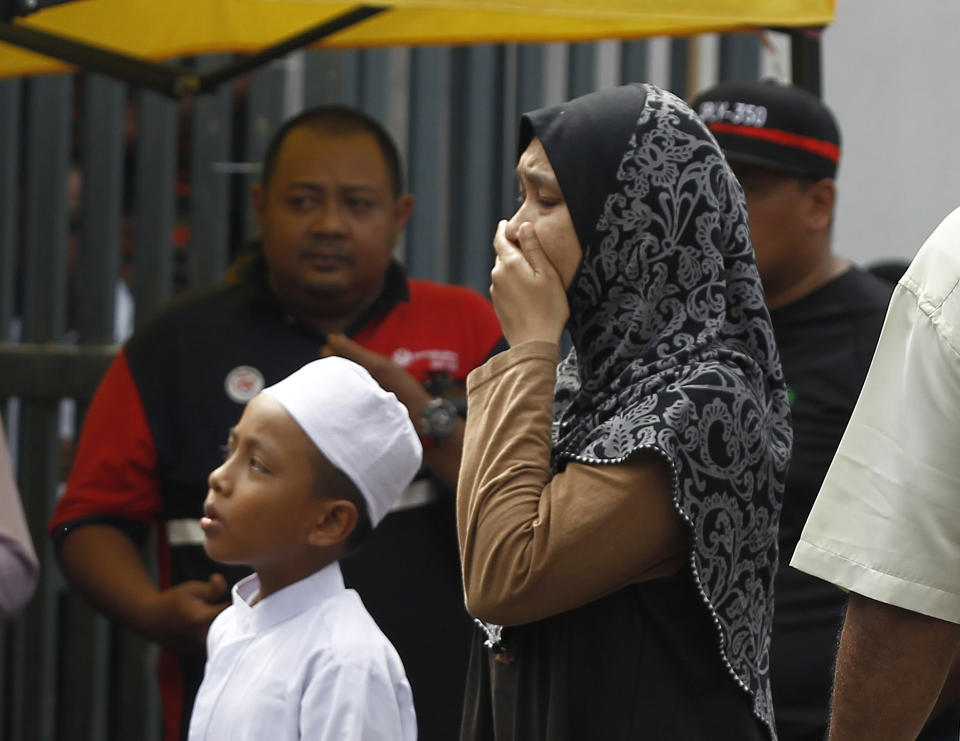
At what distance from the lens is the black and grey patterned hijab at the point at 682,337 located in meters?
1.96

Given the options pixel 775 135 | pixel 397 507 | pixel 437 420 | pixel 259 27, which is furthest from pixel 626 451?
pixel 259 27

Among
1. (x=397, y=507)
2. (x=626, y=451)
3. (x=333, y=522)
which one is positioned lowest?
(x=397, y=507)

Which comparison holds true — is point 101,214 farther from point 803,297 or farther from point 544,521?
point 544,521

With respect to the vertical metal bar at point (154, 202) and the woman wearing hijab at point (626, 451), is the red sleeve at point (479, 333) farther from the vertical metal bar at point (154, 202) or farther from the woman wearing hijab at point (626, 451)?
the vertical metal bar at point (154, 202)

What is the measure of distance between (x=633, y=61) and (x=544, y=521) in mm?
3170

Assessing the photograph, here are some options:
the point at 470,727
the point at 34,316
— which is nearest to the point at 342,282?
the point at 470,727

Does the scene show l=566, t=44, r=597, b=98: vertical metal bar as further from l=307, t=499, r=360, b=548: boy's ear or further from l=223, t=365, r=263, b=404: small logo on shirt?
l=307, t=499, r=360, b=548: boy's ear

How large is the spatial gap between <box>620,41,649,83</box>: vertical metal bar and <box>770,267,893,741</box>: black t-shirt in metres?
1.61

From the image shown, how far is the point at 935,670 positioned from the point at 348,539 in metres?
1.11

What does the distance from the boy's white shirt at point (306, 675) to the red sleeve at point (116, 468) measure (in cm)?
79

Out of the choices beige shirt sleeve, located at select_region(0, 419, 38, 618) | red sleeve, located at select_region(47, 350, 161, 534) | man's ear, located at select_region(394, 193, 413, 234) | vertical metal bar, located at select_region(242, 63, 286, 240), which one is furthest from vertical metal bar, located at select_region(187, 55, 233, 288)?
beige shirt sleeve, located at select_region(0, 419, 38, 618)

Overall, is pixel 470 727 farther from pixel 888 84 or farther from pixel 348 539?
pixel 888 84

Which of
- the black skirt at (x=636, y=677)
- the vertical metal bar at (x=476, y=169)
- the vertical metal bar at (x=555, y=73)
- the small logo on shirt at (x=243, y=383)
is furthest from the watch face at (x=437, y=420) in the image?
the vertical metal bar at (x=555, y=73)

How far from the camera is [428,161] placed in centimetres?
476
